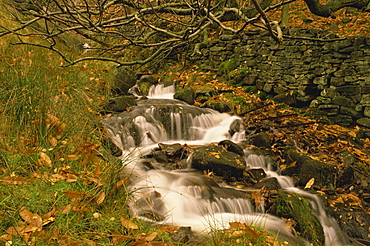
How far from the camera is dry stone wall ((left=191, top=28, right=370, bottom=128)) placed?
6449 mm

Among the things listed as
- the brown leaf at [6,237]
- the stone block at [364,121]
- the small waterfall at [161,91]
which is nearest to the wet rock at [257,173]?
the stone block at [364,121]

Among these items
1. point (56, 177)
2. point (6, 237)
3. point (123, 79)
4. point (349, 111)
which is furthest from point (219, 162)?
point (123, 79)

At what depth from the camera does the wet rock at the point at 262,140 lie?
5.94 meters

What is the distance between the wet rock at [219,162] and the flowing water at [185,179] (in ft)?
0.71

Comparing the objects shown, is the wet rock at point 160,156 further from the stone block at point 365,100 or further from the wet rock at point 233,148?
the stone block at point 365,100

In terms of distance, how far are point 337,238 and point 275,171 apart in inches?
68.9

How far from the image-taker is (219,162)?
15.9ft

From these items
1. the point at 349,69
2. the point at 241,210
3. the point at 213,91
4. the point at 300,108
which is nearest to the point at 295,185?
the point at 241,210

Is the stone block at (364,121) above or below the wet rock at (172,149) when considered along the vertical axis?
above

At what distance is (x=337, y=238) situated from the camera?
3.81 meters

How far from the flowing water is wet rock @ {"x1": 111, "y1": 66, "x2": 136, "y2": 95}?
806 mm

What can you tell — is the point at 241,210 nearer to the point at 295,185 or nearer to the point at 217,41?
the point at 295,185

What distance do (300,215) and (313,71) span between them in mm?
5108

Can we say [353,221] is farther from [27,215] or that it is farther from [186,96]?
[186,96]
